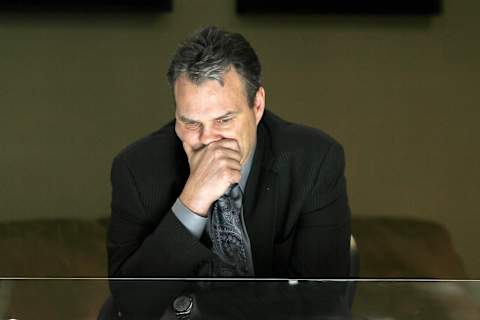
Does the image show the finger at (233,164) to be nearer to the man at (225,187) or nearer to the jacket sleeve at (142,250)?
the man at (225,187)

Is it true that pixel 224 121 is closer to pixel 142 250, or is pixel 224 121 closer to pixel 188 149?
pixel 188 149

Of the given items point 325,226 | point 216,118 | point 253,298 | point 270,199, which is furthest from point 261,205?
point 253,298

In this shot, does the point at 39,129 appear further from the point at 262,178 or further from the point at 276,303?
the point at 276,303

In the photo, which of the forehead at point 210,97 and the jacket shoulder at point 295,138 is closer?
the forehead at point 210,97

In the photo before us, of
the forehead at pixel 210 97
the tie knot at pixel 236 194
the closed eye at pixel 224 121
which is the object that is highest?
the forehead at pixel 210 97

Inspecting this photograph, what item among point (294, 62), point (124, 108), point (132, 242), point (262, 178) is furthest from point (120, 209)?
point (294, 62)

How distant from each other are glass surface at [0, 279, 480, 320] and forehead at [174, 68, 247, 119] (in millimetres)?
402

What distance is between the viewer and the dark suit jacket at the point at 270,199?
1591 millimetres

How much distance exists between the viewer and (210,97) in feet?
4.71

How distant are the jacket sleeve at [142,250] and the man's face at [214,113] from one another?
7.3 inches

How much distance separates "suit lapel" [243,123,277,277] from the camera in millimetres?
1584

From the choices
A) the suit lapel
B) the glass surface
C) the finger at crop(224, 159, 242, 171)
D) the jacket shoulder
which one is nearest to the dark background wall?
the jacket shoulder

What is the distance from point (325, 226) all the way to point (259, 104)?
0.33 m

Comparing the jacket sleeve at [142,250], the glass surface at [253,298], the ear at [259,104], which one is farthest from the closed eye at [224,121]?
the glass surface at [253,298]
